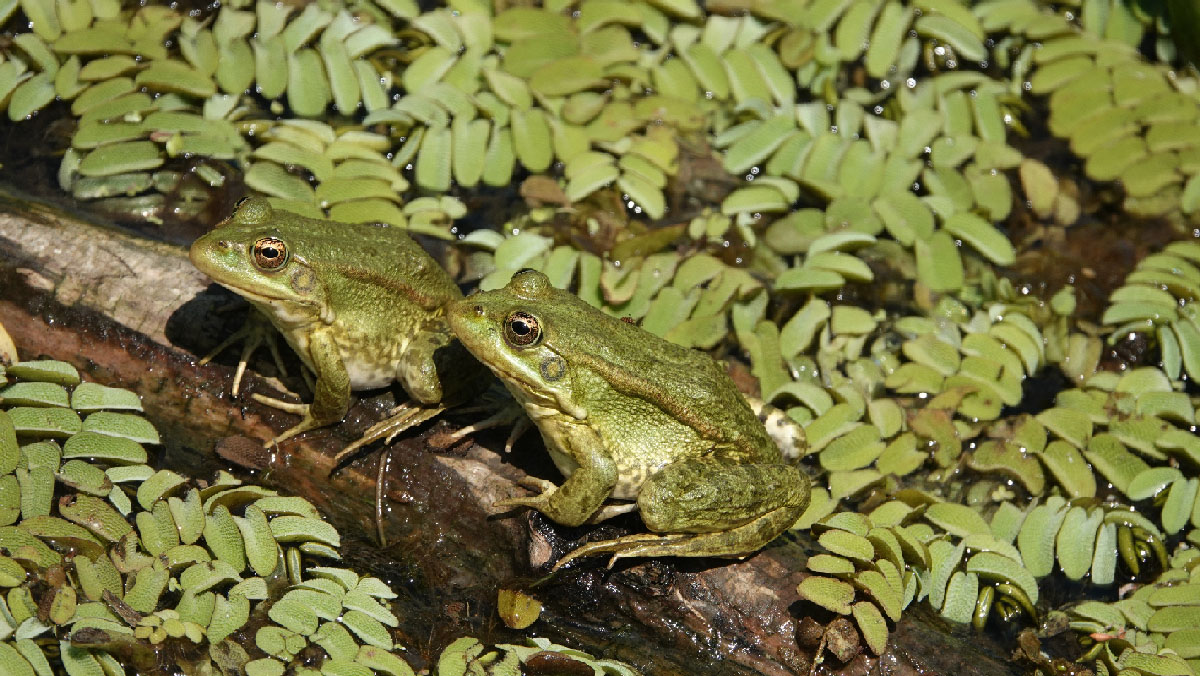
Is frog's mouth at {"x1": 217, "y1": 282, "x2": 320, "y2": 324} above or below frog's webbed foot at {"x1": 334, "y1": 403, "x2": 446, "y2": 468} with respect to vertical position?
above

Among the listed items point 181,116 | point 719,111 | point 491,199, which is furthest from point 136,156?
point 719,111

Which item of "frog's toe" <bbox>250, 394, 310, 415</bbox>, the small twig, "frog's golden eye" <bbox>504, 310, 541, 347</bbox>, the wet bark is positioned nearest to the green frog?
"frog's golden eye" <bbox>504, 310, 541, 347</bbox>

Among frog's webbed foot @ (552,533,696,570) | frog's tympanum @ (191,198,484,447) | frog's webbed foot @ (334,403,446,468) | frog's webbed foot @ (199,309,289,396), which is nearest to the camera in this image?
frog's webbed foot @ (552,533,696,570)

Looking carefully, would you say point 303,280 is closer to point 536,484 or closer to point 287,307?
point 287,307

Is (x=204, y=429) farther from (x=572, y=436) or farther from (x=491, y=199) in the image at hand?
(x=491, y=199)

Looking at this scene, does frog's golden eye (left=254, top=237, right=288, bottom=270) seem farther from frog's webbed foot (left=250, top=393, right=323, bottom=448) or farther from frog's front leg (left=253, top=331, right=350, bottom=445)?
frog's webbed foot (left=250, top=393, right=323, bottom=448)
